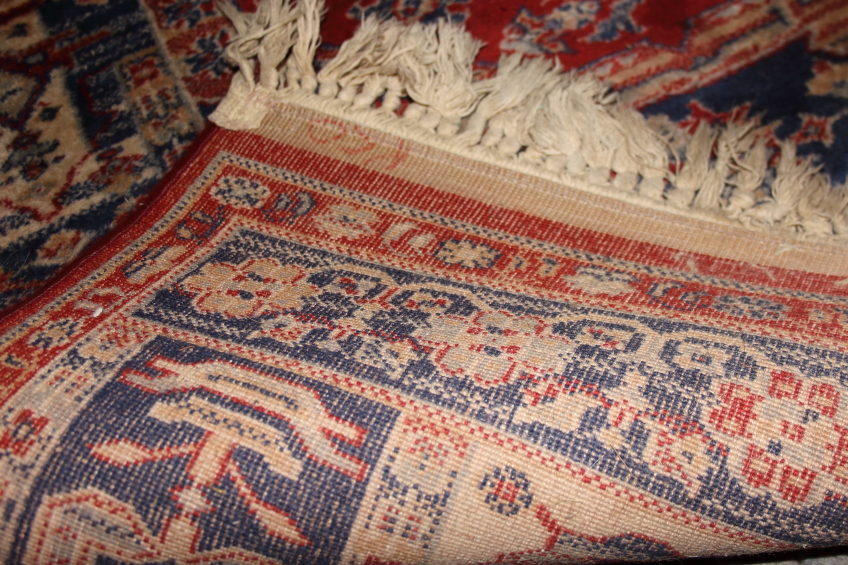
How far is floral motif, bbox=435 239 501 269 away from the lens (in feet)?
3.34

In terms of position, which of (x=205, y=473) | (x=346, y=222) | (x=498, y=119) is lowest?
(x=205, y=473)

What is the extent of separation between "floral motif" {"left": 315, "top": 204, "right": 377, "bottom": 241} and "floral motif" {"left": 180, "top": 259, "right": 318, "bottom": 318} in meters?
0.11

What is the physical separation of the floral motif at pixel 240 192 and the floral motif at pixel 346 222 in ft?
0.36

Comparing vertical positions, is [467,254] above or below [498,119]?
below

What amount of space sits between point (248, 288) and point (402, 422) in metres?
0.33

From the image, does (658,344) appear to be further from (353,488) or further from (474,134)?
(474,134)

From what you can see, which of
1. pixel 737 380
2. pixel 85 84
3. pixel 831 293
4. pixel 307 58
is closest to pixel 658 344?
pixel 737 380

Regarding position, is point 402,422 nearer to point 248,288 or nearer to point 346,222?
point 248,288

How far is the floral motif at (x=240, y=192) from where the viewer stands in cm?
107

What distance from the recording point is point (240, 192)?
1.09m

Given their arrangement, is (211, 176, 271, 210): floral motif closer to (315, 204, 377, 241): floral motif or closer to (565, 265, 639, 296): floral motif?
(315, 204, 377, 241): floral motif

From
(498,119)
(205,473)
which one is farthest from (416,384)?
(498,119)

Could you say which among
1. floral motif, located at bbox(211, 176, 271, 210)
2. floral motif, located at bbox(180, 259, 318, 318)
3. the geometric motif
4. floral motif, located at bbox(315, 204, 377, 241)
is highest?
floral motif, located at bbox(211, 176, 271, 210)

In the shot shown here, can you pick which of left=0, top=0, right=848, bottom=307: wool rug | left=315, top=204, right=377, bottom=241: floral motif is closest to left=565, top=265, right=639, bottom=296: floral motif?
left=315, top=204, right=377, bottom=241: floral motif
